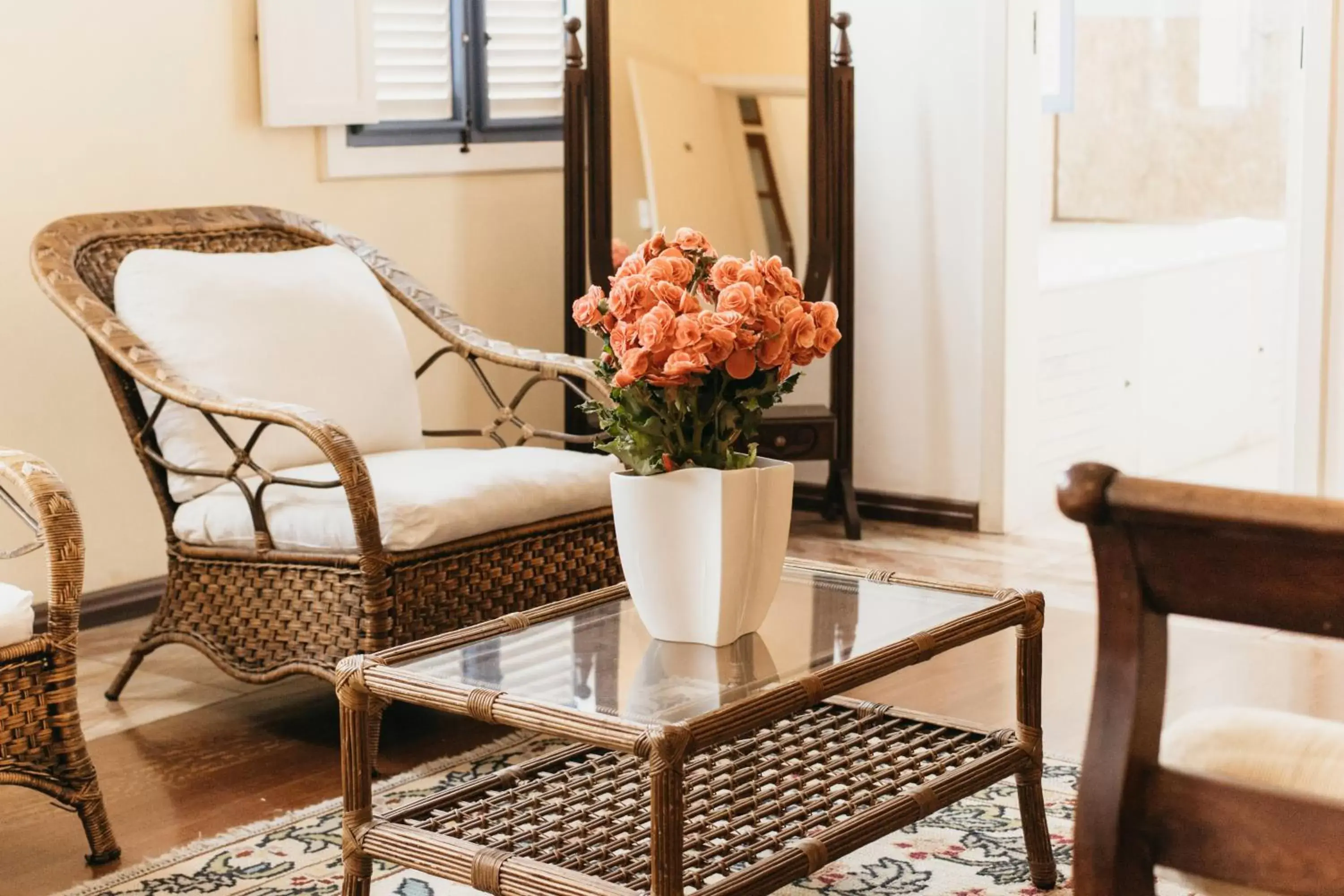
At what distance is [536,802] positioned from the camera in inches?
89.2

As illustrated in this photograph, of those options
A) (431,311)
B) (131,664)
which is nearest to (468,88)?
(431,311)

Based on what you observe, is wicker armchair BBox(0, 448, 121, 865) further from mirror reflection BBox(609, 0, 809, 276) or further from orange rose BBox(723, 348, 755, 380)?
mirror reflection BBox(609, 0, 809, 276)

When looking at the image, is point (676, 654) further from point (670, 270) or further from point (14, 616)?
point (14, 616)

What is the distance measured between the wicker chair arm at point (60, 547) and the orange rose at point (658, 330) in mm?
941

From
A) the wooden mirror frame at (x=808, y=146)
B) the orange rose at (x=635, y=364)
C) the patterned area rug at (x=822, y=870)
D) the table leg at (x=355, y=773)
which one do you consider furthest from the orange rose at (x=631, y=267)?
the wooden mirror frame at (x=808, y=146)

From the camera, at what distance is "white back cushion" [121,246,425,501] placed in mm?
3266

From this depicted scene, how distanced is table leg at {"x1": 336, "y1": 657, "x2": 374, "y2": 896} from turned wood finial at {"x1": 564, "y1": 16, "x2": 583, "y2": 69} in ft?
9.05

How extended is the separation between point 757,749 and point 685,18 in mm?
2689


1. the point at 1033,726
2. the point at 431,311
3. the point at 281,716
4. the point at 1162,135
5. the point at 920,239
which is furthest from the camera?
the point at 1162,135

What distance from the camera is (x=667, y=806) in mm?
1816

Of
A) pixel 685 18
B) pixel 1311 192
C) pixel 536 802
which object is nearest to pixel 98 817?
pixel 536 802

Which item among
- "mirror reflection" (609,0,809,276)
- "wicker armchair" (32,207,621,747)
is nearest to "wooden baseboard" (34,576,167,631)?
"wicker armchair" (32,207,621,747)

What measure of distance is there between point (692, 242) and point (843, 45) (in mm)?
2576

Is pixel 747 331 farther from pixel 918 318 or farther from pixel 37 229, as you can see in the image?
pixel 918 318
